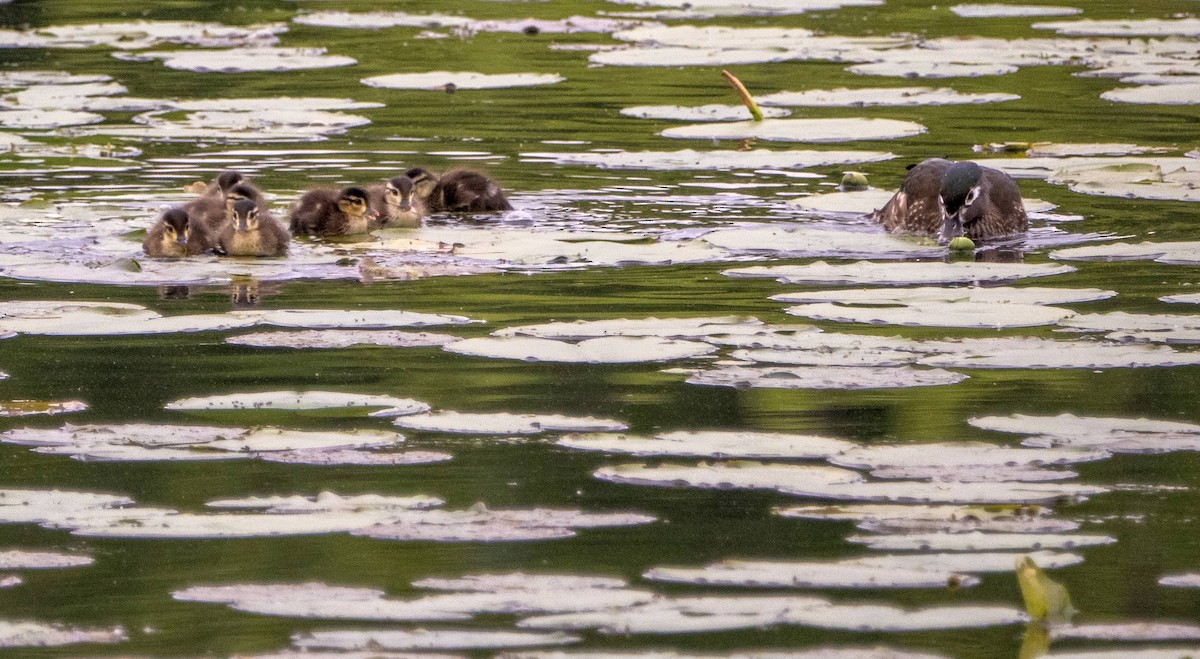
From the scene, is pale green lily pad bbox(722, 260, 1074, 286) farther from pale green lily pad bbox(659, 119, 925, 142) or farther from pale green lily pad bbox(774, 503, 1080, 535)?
pale green lily pad bbox(659, 119, 925, 142)

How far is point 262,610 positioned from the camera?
421 centimetres

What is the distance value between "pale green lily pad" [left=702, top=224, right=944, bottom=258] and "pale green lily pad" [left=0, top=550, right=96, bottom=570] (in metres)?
4.30

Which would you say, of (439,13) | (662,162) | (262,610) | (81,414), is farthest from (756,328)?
(439,13)

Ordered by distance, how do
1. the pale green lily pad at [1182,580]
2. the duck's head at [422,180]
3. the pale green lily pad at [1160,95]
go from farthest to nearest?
the pale green lily pad at [1160,95], the duck's head at [422,180], the pale green lily pad at [1182,580]

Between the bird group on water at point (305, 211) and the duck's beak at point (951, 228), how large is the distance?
2.05 meters

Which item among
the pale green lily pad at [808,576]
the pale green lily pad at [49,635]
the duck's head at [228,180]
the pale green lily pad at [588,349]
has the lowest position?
the pale green lily pad at [49,635]

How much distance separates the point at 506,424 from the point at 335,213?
4010 millimetres

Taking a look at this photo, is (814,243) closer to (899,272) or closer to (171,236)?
(899,272)

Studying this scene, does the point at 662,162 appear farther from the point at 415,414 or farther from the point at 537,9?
the point at 537,9

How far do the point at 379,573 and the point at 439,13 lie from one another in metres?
15.3

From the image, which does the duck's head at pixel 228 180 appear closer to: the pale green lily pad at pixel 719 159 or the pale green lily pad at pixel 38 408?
the pale green lily pad at pixel 719 159

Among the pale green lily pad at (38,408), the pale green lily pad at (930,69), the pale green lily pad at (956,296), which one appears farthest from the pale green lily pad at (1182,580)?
the pale green lily pad at (930,69)

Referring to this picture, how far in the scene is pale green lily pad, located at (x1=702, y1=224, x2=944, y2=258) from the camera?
8.52 metres

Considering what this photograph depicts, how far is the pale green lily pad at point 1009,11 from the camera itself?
1811 centimetres
